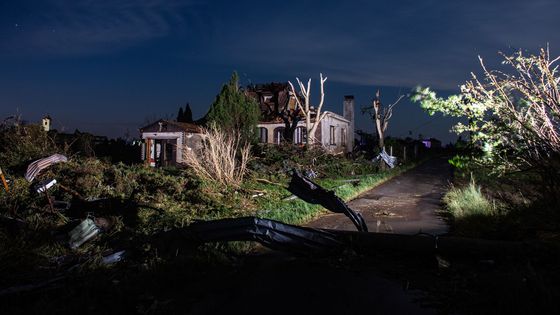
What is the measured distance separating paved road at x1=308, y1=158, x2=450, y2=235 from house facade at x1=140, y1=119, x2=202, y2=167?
13856 millimetres

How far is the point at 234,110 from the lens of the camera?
22422 millimetres

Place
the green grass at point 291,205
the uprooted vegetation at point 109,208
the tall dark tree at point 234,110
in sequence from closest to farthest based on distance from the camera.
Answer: the uprooted vegetation at point 109,208, the green grass at point 291,205, the tall dark tree at point 234,110

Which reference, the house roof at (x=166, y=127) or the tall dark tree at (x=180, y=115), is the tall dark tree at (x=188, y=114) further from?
the house roof at (x=166, y=127)

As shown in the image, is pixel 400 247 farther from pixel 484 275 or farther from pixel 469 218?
pixel 469 218

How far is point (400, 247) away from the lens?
5.26 metres

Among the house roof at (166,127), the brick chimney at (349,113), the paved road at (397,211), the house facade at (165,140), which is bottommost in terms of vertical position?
the paved road at (397,211)

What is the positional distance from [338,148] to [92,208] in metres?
23.5

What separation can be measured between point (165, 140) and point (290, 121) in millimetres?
8553

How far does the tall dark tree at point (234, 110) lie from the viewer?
21.8m

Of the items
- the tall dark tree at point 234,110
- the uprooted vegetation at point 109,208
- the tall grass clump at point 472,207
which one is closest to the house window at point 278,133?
the tall dark tree at point 234,110

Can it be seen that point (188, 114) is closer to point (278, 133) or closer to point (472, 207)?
point (278, 133)

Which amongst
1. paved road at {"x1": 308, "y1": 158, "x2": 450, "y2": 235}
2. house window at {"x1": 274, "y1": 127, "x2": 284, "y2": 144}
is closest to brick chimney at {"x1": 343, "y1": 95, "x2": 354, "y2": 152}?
house window at {"x1": 274, "y1": 127, "x2": 284, "y2": 144}

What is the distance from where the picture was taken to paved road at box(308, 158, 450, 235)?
7.90 metres

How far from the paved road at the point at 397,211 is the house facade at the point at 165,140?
546 inches
